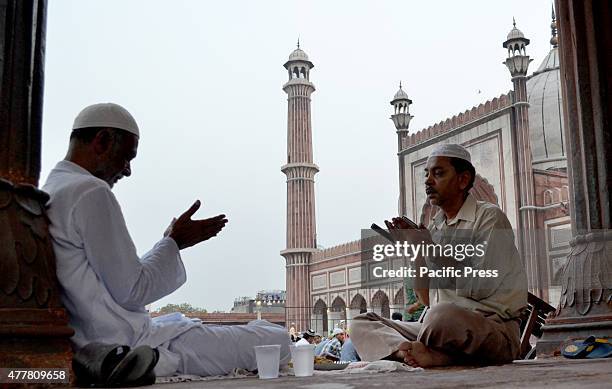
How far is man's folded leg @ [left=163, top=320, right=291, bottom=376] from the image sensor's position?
56.7 inches

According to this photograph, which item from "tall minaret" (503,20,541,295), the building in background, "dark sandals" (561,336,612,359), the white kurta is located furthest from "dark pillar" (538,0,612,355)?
the building in background

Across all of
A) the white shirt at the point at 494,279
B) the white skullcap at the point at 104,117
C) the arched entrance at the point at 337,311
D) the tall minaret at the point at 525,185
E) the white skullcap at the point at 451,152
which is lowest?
the arched entrance at the point at 337,311

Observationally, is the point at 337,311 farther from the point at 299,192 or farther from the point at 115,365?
the point at 115,365

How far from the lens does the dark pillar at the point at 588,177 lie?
2.30 m

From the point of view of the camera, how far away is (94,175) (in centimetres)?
142

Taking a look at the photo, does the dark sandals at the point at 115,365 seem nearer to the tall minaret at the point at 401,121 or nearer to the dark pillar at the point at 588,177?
the dark pillar at the point at 588,177

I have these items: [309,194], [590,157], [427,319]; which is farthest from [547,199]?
[427,319]

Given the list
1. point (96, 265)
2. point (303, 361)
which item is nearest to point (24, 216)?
point (96, 265)

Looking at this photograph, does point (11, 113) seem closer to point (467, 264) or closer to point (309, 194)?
point (467, 264)

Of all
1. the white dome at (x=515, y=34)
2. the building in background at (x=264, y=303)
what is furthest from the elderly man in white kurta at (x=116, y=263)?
the building in background at (x=264, y=303)

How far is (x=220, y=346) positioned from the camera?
148 cm

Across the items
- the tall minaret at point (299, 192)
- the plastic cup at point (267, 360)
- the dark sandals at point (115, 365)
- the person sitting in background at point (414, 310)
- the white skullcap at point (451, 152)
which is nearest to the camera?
the dark sandals at point (115, 365)

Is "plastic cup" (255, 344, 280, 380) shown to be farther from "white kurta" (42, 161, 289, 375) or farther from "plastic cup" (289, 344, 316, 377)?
"white kurta" (42, 161, 289, 375)

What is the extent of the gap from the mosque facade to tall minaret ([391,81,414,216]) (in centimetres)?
2
